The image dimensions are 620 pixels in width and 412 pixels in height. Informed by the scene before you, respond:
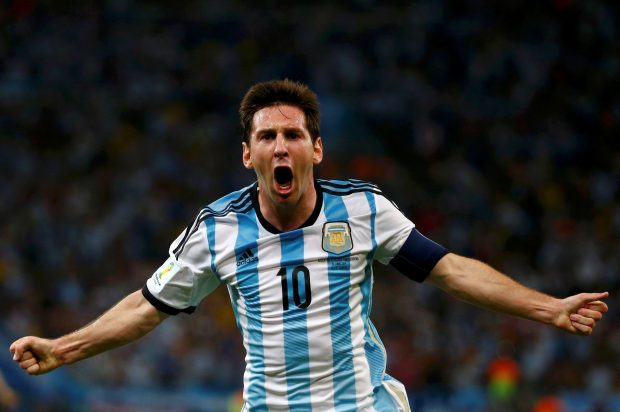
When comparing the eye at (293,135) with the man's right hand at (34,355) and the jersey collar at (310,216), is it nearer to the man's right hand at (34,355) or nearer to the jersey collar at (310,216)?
the jersey collar at (310,216)

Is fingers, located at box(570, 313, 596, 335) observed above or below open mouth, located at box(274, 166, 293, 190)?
below

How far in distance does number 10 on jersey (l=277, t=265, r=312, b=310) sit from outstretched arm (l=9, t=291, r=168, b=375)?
576mm

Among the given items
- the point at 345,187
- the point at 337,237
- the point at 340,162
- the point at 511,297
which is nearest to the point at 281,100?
the point at 345,187

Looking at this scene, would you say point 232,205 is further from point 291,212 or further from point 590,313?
point 590,313

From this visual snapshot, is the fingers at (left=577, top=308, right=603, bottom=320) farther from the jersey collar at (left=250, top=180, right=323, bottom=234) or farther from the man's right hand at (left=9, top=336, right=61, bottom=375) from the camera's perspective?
the man's right hand at (left=9, top=336, right=61, bottom=375)

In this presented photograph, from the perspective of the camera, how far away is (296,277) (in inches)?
167

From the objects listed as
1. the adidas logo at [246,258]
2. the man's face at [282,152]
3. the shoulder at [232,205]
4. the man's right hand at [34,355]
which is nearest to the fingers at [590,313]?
the man's face at [282,152]

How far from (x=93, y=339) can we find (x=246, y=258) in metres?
0.75

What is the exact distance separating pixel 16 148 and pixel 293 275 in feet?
40.1

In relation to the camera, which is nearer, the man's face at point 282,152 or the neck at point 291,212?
the man's face at point 282,152

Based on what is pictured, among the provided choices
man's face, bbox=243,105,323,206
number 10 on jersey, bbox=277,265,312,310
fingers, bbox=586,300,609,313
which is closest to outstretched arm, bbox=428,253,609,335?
fingers, bbox=586,300,609,313

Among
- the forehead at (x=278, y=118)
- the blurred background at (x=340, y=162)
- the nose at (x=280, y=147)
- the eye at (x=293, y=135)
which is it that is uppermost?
the forehead at (x=278, y=118)

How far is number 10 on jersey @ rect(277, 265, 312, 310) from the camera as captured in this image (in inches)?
166

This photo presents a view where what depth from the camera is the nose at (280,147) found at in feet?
13.8
